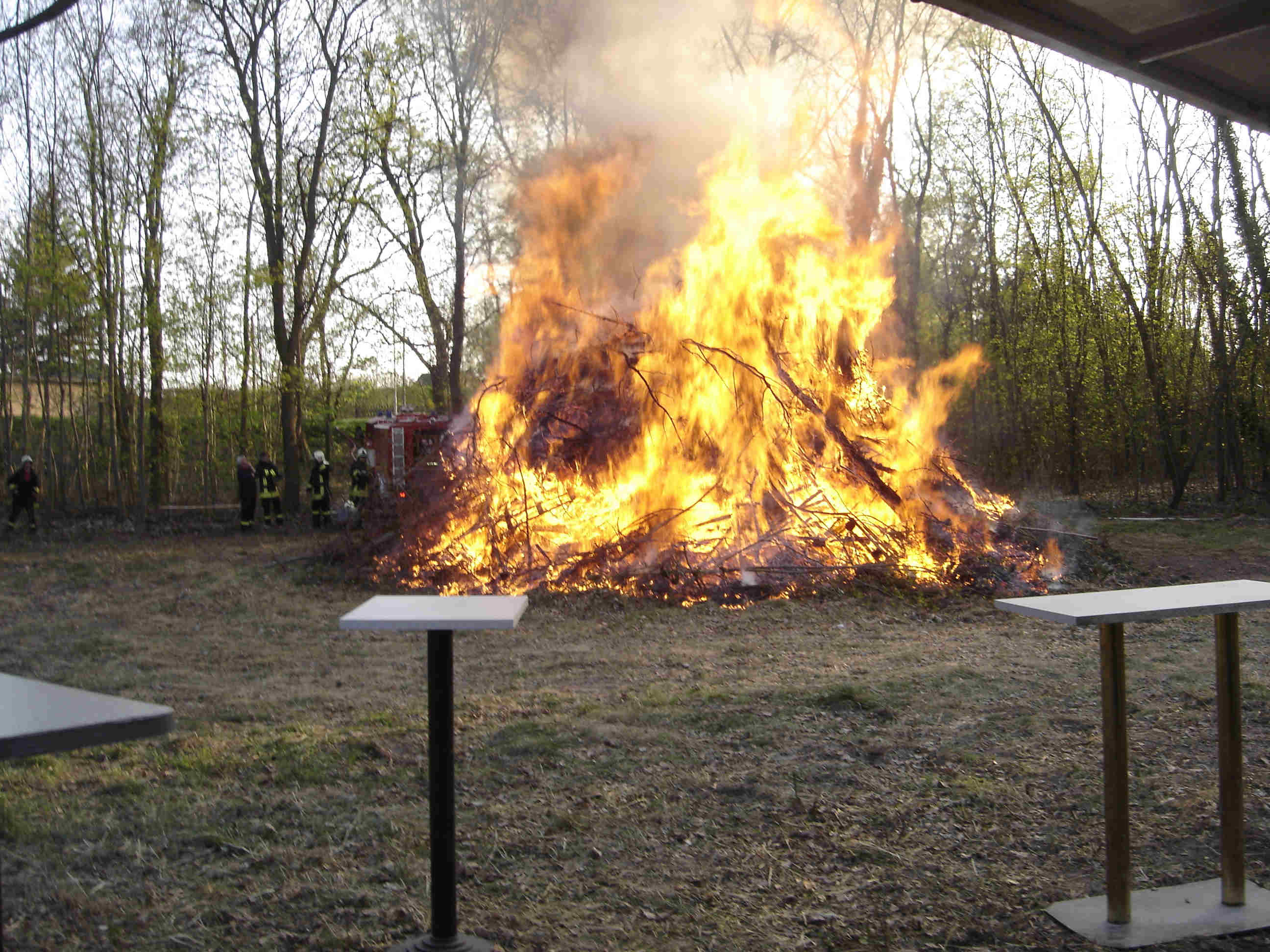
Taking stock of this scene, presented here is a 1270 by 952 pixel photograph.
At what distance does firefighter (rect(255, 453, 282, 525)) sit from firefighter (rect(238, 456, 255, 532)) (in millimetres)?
225

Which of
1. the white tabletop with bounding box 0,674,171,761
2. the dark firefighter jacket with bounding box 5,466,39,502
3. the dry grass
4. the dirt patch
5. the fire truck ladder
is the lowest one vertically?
the dry grass

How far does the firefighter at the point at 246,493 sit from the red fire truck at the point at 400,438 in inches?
97.9

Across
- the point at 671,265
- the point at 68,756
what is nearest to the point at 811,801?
the point at 68,756

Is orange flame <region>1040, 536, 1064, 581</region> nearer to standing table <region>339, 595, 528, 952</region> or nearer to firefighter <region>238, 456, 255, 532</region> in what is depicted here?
standing table <region>339, 595, 528, 952</region>

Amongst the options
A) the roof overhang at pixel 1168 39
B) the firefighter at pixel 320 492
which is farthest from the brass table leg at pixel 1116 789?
the firefighter at pixel 320 492

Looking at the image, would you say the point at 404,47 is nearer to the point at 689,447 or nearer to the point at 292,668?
the point at 689,447

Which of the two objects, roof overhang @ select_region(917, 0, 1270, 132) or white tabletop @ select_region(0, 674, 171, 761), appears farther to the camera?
roof overhang @ select_region(917, 0, 1270, 132)

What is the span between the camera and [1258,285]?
19281 millimetres

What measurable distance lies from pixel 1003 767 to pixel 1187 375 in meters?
18.4

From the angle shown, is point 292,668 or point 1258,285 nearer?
point 292,668

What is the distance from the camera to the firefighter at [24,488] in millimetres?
19594

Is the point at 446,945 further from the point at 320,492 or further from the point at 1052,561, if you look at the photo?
the point at 320,492

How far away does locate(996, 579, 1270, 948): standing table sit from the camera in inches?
119

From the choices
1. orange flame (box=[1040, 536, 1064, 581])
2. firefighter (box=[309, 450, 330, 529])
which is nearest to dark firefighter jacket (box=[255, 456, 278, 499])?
firefighter (box=[309, 450, 330, 529])
